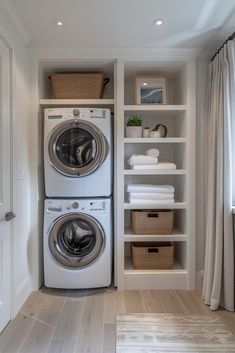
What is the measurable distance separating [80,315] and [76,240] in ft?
2.23

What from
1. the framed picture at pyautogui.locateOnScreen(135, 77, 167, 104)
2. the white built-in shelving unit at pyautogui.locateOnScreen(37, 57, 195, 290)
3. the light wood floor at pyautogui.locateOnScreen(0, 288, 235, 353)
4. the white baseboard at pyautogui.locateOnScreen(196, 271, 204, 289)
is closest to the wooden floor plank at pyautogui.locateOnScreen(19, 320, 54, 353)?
the light wood floor at pyautogui.locateOnScreen(0, 288, 235, 353)

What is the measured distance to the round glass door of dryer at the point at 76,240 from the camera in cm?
252

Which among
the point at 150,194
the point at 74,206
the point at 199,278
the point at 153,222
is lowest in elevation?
the point at 199,278

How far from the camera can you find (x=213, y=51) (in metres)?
A: 2.59

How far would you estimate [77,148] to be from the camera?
8.32 ft

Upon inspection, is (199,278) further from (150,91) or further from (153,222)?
(150,91)

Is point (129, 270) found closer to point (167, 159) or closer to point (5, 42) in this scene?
point (167, 159)

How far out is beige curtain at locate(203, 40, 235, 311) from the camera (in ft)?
7.12

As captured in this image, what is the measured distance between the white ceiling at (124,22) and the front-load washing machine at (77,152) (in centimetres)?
64

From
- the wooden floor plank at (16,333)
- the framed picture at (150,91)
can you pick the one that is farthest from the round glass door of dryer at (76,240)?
the framed picture at (150,91)

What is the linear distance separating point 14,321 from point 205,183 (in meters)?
2.07

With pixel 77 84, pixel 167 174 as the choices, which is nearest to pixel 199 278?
pixel 167 174

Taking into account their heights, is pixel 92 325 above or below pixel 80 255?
below

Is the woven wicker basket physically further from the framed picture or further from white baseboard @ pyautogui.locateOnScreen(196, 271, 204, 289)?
white baseboard @ pyautogui.locateOnScreen(196, 271, 204, 289)
